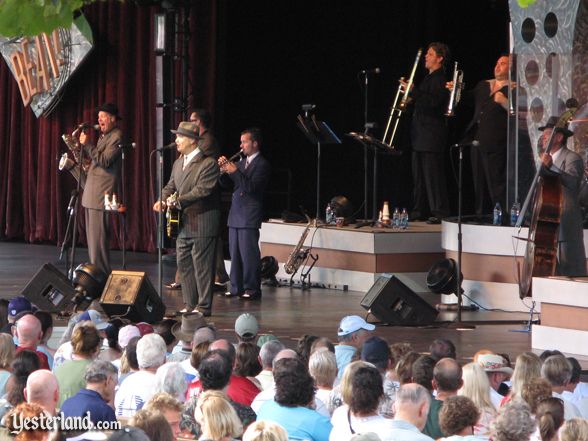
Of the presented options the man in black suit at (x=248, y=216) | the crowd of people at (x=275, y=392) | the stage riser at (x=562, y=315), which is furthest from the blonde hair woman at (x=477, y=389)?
the man in black suit at (x=248, y=216)

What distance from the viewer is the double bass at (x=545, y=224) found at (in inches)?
390

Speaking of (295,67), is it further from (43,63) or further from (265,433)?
(265,433)

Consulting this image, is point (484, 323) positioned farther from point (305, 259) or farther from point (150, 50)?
point (150, 50)

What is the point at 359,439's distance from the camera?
14.3 feet

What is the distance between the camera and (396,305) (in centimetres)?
1057

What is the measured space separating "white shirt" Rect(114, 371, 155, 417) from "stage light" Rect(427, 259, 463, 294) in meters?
5.44

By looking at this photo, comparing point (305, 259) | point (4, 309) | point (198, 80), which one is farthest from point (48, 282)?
point (198, 80)

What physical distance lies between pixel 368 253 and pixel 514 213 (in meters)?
1.66

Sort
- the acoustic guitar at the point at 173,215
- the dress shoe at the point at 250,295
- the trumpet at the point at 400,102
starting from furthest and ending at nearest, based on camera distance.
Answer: the trumpet at the point at 400,102 < the dress shoe at the point at 250,295 < the acoustic guitar at the point at 173,215

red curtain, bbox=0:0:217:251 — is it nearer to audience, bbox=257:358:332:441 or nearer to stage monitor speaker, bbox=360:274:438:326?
stage monitor speaker, bbox=360:274:438:326

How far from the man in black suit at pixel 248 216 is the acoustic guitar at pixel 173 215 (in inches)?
48.7

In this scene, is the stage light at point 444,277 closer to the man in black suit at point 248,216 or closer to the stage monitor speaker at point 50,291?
the man in black suit at point 248,216

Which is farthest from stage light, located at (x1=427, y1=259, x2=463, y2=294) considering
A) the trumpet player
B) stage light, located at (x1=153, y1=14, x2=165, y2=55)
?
stage light, located at (x1=153, y1=14, x2=165, y2=55)

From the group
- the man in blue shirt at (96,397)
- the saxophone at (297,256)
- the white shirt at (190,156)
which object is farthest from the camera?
the saxophone at (297,256)
